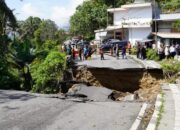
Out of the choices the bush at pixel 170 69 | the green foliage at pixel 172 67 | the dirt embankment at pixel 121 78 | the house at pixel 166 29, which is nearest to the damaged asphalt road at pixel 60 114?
the bush at pixel 170 69

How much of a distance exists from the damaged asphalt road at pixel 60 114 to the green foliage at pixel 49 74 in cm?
A: 1254

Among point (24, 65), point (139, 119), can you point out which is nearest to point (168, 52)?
point (24, 65)

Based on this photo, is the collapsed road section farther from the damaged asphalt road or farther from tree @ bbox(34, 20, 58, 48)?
tree @ bbox(34, 20, 58, 48)

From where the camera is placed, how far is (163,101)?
14633mm

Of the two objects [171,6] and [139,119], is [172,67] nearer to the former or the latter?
[139,119]

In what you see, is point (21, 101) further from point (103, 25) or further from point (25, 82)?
point (103, 25)

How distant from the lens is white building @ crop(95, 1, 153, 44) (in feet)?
178

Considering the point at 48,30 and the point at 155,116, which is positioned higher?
the point at 48,30

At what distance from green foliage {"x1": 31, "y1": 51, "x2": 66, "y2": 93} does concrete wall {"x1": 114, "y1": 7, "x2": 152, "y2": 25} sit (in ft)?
93.4

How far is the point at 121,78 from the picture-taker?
2794 centimetres

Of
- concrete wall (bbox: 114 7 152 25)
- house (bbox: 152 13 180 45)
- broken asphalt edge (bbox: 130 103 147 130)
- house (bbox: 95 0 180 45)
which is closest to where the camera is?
broken asphalt edge (bbox: 130 103 147 130)

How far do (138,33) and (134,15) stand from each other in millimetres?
3429

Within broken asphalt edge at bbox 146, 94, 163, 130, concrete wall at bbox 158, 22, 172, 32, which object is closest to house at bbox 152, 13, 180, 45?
concrete wall at bbox 158, 22, 172, 32

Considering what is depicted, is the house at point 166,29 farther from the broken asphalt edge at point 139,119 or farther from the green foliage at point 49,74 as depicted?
the broken asphalt edge at point 139,119
